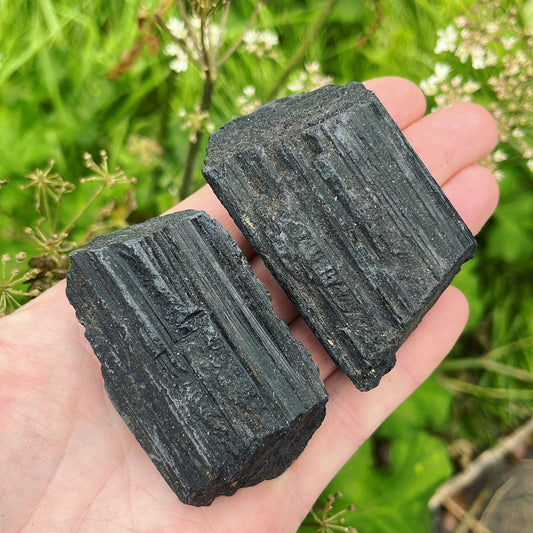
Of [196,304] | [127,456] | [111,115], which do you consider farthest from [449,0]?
[127,456]

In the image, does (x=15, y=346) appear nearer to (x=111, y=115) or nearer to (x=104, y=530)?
(x=104, y=530)

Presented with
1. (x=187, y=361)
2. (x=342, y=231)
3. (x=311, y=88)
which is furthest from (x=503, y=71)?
(x=187, y=361)

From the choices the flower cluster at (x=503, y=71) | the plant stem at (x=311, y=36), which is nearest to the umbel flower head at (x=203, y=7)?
the plant stem at (x=311, y=36)

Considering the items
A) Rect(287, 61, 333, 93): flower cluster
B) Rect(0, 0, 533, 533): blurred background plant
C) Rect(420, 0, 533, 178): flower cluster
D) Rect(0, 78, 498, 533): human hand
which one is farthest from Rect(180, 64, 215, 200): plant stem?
Rect(420, 0, 533, 178): flower cluster

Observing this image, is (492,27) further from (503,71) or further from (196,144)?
(196,144)

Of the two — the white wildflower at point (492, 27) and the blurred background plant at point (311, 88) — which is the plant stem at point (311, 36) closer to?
the blurred background plant at point (311, 88)
